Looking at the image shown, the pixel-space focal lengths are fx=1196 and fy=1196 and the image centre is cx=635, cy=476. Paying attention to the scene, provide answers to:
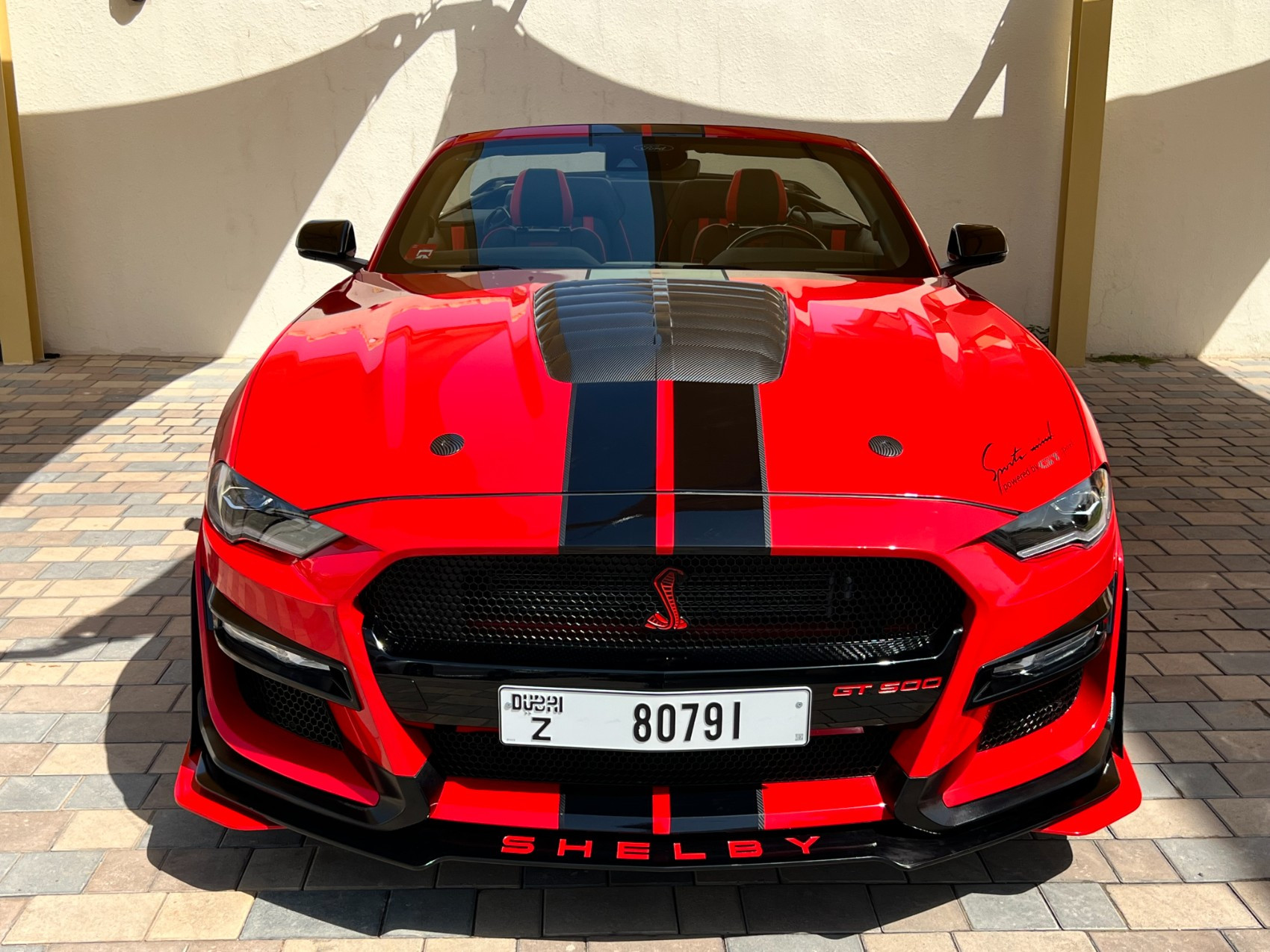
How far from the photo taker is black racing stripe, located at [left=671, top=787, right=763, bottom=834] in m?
1.91

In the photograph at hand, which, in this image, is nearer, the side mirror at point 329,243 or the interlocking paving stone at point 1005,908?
the interlocking paving stone at point 1005,908

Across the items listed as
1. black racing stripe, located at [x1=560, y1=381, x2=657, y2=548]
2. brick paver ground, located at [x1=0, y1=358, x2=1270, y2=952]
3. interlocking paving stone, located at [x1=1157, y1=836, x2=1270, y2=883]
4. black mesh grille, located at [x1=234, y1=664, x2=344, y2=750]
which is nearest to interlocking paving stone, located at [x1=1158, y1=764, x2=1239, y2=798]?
brick paver ground, located at [x1=0, y1=358, x2=1270, y2=952]

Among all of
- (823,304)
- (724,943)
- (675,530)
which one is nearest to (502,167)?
(823,304)

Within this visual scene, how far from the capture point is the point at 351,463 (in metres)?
2.00

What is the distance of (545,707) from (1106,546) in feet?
3.29

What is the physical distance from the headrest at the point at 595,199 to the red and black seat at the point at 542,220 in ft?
0.07

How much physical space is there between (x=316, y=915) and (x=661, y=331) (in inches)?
49.8

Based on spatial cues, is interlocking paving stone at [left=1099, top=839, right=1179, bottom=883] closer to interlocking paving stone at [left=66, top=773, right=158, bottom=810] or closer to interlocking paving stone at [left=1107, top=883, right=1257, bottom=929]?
interlocking paving stone at [left=1107, top=883, right=1257, bottom=929]

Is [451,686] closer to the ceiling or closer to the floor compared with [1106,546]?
closer to the floor

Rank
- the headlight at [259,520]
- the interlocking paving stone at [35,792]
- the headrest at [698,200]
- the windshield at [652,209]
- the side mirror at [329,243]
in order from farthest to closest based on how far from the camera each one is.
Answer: the side mirror at [329,243] < the headrest at [698,200] < the windshield at [652,209] < the interlocking paving stone at [35,792] < the headlight at [259,520]

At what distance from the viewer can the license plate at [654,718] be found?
1859 millimetres

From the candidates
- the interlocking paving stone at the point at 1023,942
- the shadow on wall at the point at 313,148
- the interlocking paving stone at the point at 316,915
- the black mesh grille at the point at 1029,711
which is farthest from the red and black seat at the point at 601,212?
the shadow on wall at the point at 313,148

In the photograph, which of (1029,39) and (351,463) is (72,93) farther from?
(351,463)
